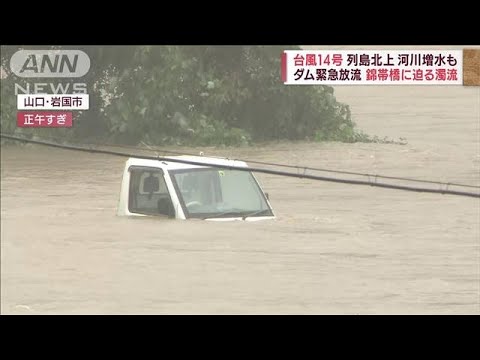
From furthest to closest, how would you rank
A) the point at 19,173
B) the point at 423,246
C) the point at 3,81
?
the point at 3,81 → the point at 19,173 → the point at 423,246

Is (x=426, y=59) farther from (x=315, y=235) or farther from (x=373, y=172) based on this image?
(x=373, y=172)

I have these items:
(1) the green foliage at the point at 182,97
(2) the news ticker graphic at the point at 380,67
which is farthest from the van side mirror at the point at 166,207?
→ (1) the green foliage at the point at 182,97

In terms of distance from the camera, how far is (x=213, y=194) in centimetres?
1518

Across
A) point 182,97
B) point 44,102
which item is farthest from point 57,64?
point 182,97

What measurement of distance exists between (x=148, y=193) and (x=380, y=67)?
11.9ft

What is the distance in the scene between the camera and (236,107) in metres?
24.9

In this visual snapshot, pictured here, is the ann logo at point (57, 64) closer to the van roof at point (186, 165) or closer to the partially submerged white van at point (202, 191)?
the partially submerged white van at point (202, 191)

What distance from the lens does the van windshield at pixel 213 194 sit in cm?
1511

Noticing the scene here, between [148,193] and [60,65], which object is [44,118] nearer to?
[60,65]

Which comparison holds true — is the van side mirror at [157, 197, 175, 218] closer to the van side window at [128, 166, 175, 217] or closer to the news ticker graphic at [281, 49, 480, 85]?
the van side window at [128, 166, 175, 217]

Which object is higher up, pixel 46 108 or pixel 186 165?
pixel 46 108

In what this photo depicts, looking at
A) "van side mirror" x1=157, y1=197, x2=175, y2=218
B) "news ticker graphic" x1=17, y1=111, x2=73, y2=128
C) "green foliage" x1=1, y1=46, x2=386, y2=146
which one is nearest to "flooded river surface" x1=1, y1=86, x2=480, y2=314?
"van side mirror" x1=157, y1=197, x2=175, y2=218

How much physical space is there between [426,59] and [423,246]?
3.98 meters

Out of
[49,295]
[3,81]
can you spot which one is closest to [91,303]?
[49,295]
